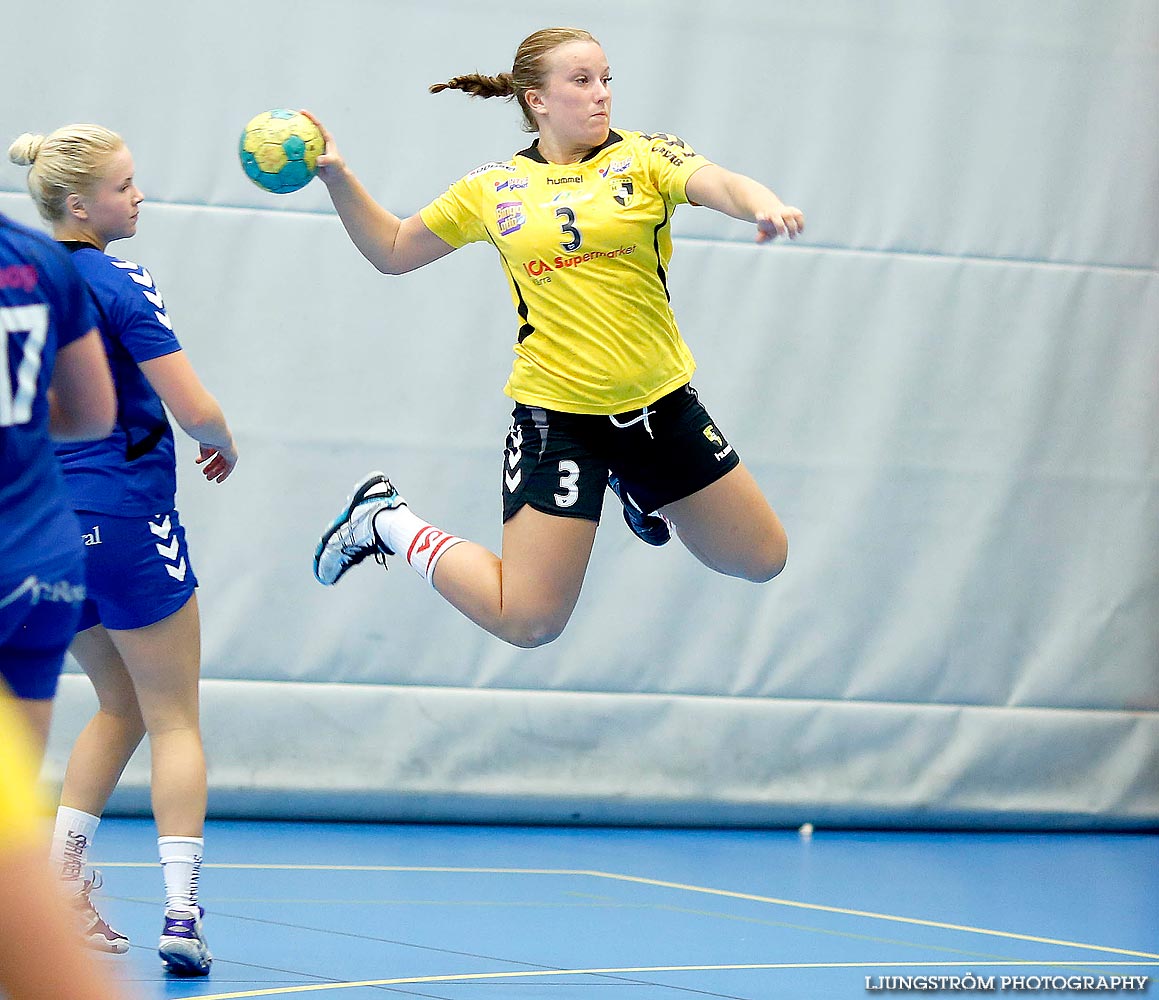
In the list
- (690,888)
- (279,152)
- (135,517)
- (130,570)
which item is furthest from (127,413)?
(690,888)

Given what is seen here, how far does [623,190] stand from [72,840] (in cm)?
210

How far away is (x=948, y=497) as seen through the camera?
21.7ft

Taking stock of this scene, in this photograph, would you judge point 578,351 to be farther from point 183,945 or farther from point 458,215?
point 183,945

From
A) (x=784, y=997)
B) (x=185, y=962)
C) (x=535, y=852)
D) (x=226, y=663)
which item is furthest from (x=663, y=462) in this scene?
(x=226, y=663)

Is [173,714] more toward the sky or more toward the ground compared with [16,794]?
more toward the ground

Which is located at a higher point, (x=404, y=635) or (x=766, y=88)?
(x=766, y=88)

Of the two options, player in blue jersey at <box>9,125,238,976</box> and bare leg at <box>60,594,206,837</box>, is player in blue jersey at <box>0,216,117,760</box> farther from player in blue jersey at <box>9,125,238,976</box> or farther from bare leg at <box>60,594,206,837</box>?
bare leg at <box>60,594,206,837</box>

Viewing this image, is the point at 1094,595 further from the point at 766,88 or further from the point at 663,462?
the point at 663,462

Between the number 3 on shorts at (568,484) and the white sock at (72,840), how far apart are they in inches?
55.2

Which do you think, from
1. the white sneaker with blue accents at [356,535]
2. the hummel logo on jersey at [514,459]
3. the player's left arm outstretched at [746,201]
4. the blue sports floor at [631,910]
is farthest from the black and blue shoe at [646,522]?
the blue sports floor at [631,910]

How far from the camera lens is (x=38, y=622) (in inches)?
79.5

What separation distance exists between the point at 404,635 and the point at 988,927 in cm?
253

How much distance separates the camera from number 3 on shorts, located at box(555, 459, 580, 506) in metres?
4.16

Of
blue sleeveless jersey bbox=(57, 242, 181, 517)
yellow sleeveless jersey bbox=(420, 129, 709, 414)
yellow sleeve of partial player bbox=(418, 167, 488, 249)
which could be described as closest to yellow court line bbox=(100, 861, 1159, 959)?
yellow sleeveless jersey bbox=(420, 129, 709, 414)
